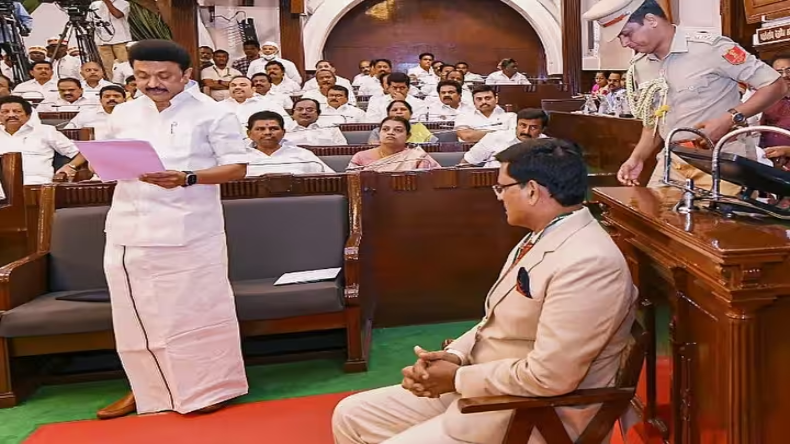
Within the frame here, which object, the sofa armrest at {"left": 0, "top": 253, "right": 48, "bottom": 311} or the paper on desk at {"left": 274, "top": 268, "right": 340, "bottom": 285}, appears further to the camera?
the paper on desk at {"left": 274, "top": 268, "right": 340, "bottom": 285}

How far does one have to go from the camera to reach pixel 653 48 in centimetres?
234

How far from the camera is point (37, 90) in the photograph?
777 cm

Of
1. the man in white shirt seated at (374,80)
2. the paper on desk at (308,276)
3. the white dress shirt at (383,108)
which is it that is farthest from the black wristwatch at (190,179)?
the man in white shirt seated at (374,80)

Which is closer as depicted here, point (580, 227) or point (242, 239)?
point (580, 227)

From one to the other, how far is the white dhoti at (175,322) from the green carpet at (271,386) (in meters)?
0.23

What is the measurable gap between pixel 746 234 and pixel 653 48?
1.16 meters

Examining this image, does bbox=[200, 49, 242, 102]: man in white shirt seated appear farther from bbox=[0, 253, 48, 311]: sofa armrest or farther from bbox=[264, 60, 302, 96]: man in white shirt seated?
bbox=[0, 253, 48, 311]: sofa armrest

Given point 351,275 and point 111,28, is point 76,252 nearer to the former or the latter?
point 351,275

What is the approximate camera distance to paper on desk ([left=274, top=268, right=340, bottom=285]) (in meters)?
2.95

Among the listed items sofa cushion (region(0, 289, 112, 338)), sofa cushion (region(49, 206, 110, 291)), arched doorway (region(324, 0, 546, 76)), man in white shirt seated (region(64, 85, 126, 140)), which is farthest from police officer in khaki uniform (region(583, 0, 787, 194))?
arched doorway (region(324, 0, 546, 76))

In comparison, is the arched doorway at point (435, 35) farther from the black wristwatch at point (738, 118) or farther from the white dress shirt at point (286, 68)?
the black wristwatch at point (738, 118)

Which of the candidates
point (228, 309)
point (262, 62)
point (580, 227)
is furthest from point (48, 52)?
point (580, 227)

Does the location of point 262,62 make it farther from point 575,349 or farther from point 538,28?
point 575,349

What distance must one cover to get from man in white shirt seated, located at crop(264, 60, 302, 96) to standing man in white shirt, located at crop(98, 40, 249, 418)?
5.32 m
